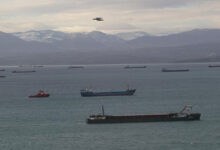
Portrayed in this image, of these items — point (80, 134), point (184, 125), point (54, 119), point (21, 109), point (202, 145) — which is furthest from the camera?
point (21, 109)

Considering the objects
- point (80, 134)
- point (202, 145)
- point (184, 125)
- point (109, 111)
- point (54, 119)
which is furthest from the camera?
point (109, 111)

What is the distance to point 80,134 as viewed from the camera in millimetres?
62062

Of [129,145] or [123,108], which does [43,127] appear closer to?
[129,145]

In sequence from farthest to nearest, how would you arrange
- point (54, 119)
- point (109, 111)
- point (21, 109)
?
point (21, 109) < point (109, 111) < point (54, 119)

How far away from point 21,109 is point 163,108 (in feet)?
86.9

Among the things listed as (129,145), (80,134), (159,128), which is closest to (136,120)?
(159,128)

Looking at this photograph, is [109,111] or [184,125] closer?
[184,125]

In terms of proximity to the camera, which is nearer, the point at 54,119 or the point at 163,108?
the point at 54,119

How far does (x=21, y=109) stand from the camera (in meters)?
91.8

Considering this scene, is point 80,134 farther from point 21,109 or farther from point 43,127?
point 21,109

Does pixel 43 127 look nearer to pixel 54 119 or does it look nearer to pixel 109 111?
pixel 54 119

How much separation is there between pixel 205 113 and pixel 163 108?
10.5 m

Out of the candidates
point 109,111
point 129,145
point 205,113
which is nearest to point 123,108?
point 109,111

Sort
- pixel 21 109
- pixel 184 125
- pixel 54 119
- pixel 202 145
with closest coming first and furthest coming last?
pixel 202 145
pixel 184 125
pixel 54 119
pixel 21 109
